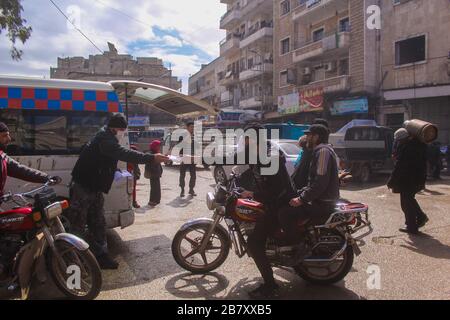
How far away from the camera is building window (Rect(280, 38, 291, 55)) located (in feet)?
94.6

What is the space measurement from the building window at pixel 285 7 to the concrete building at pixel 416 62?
30.3 feet

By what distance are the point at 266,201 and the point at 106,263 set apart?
2.15 meters

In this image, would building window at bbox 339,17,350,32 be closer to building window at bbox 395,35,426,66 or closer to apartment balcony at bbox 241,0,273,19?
building window at bbox 395,35,426,66

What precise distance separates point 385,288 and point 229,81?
37.0 meters

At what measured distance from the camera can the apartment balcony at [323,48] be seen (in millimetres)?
22547

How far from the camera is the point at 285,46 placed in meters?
29.5

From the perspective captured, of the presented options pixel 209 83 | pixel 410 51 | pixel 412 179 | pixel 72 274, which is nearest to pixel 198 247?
pixel 72 274

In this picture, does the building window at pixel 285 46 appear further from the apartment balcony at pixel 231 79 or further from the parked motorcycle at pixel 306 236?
the parked motorcycle at pixel 306 236

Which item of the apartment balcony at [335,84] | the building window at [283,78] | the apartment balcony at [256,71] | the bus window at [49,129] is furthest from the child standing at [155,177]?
the apartment balcony at [256,71]

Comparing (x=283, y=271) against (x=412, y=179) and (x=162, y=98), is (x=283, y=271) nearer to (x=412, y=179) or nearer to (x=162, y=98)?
(x=412, y=179)

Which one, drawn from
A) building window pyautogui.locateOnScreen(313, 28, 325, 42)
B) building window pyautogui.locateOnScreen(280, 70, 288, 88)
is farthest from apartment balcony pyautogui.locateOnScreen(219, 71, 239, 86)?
building window pyautogui.locateOnScreen(313, 28, 325, 42)

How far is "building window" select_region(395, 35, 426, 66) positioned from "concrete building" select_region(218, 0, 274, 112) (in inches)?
486

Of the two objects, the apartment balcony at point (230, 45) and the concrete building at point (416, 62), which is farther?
the apartment balcony at point (230, 45)

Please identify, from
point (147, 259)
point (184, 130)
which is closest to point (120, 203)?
point (147, 259)
